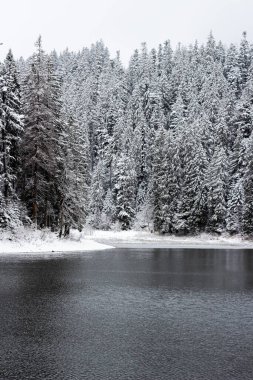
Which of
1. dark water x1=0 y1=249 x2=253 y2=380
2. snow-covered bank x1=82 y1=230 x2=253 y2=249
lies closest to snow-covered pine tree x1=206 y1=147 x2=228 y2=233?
snow-covered bank x1=82 y1=230 x2=253 y2=249

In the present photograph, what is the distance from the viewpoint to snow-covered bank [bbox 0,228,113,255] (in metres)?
35.9

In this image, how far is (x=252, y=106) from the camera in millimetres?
83562

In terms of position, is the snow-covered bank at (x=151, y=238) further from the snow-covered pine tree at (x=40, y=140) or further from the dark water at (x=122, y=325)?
the dark water at (x=122, y=325)

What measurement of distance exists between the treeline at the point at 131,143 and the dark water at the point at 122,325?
60.0 ft

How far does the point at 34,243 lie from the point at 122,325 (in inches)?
1000

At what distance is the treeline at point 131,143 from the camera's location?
1657 inches

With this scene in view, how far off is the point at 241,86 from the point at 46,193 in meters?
86.7

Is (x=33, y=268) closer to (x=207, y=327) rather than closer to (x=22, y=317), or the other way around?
(x=22, y=317)

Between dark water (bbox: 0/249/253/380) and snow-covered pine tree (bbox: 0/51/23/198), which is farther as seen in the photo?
snow-covered pine tree (bbox: 0/51/23/198)

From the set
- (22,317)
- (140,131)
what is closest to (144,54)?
(140,131)

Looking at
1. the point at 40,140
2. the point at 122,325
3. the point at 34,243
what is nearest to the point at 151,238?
the point at 40,140

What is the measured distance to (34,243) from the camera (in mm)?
37906

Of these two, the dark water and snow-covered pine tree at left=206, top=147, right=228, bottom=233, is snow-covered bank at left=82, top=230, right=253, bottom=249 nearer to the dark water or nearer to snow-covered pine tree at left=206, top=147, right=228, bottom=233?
snow-covered pine tree at left=206, top=147, right=228, bottom=233

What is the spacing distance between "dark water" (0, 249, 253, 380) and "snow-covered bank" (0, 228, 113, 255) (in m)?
10.3
